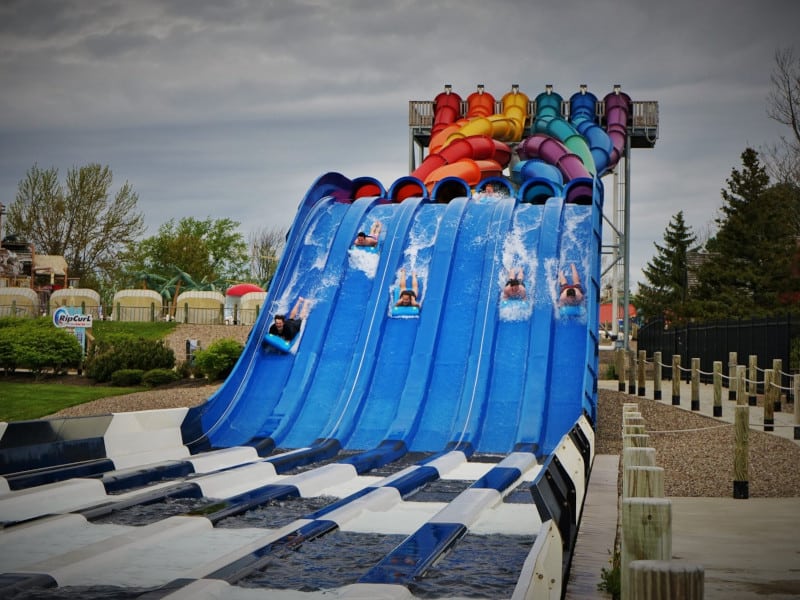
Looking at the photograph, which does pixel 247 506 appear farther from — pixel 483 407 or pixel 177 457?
pixel 483 407

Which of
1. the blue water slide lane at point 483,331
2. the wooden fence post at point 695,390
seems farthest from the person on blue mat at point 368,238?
the wooden fence post at point 695,390

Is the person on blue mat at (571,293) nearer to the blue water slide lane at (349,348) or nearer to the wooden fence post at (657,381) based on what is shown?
the blue water slide lane at (349,348)

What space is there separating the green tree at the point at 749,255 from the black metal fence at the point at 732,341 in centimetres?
629

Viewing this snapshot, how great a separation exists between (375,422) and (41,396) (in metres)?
7.45

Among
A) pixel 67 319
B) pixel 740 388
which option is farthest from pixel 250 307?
pixel 740 388

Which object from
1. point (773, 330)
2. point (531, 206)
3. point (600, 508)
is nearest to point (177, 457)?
point (600, 508)

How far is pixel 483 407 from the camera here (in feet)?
37.3

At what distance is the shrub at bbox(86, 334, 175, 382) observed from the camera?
18047 millimetres

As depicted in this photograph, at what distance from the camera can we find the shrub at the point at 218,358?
17.3m

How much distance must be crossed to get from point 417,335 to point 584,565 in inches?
300

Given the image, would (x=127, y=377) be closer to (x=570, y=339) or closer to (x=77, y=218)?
(x=570, y=339)

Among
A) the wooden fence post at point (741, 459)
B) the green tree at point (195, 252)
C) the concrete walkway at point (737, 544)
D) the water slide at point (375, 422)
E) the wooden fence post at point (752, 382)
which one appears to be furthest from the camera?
the green tree at point (195, 252)

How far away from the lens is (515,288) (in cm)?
1335

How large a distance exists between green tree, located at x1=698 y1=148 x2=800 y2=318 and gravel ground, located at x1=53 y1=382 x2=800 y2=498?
17945mm
